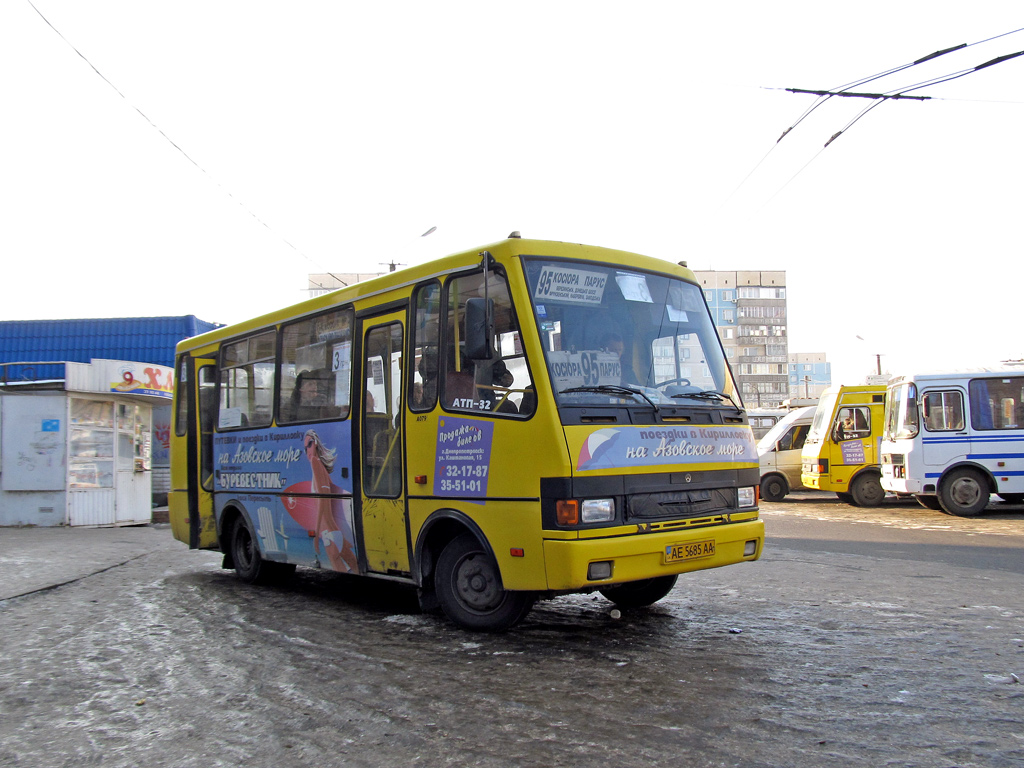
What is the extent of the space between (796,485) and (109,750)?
23.7 metres

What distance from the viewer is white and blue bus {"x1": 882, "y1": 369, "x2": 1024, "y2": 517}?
55.2 feet

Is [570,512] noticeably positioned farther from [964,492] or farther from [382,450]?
[964,492]

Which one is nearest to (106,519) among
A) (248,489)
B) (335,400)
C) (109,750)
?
(248,489)

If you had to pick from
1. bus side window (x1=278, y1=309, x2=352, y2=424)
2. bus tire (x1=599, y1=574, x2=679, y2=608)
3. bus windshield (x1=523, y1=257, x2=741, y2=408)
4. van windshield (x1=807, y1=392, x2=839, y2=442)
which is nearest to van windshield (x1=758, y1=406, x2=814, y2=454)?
van windshield (x1=807, y1=392, x2=839, y2=442)

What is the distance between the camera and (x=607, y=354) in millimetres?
6117

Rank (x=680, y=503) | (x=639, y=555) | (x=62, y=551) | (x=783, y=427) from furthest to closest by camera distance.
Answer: (x=783, y=427)
(x=62, y=551)
(x=680, y=503)
(x=639, y=555)

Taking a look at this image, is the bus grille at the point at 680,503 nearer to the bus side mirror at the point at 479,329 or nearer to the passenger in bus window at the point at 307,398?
the bus side mirror at the point at 479,329

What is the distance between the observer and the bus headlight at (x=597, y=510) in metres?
5.51

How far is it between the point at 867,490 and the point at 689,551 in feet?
56.6

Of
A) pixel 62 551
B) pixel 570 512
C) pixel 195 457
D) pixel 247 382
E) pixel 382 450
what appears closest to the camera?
pixel 570 512

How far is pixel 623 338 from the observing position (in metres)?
6.27

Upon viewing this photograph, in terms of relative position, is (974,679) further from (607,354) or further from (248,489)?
(248,489)

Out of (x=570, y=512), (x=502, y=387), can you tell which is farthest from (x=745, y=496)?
(x=502, y=387)

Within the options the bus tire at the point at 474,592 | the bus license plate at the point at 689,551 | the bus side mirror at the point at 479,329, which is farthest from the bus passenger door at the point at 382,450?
the bus license plate at the point at 689,551
